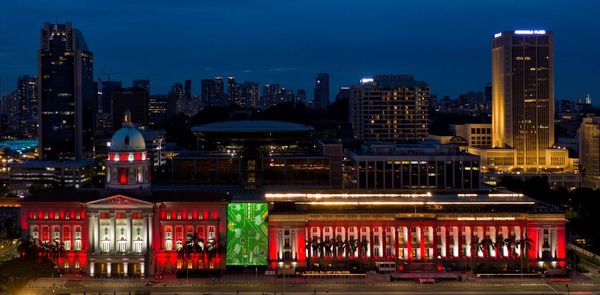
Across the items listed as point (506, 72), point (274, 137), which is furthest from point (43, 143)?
point (506, 72)

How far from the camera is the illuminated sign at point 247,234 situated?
8056 cm

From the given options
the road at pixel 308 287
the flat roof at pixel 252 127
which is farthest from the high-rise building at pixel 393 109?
the road at pixel 308 287

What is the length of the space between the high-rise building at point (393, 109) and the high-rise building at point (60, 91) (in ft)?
189

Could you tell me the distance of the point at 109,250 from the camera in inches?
3145

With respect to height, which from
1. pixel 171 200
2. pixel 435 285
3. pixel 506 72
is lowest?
pixel 435 285

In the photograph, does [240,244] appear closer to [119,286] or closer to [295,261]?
[295,261]

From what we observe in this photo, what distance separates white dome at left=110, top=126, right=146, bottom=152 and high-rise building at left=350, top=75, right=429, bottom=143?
3991 inches

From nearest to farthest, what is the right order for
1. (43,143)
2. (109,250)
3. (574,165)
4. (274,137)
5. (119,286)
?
(119,286) < (109,250) < (274,137) < (574,165) < (43,143)

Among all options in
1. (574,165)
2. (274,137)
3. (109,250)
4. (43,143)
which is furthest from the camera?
(43,143)

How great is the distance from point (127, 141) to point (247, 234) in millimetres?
14394

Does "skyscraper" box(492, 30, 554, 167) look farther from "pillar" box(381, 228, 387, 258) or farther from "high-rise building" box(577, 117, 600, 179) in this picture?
"pillar" box(381, 228, 387, 258)

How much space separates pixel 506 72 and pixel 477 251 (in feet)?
276

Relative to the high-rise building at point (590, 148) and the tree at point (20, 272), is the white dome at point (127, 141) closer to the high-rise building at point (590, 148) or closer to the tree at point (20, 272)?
the tree at point (20, 272)

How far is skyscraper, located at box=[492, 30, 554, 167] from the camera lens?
15825 cm
